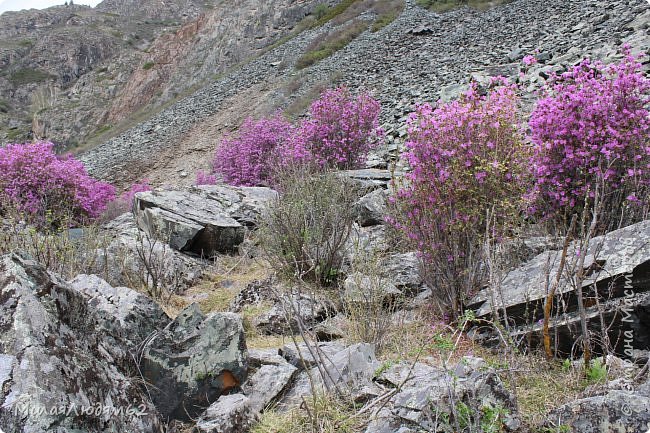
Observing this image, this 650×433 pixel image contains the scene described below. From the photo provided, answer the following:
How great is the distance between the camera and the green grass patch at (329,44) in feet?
80.8

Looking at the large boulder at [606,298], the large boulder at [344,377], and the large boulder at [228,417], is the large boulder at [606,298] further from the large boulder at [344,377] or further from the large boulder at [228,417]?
the large boulder at [228,417]

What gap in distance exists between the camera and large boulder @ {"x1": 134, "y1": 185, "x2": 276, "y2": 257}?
678cm

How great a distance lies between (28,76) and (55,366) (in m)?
75.0

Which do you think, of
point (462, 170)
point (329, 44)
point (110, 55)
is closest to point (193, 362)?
point (462, 170)

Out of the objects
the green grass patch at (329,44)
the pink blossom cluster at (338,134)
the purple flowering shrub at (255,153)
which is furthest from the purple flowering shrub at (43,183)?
the green grass patch at (329,44)

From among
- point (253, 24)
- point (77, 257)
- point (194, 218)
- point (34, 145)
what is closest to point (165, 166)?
point (34, 145)

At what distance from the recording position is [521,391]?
102 inches

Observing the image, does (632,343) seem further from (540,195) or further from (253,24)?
Result: (253,24)

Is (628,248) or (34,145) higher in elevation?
(34,145)

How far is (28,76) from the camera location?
210 feet

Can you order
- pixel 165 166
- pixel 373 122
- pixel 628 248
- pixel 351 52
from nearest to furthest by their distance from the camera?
1. pixel 628 248
2. pixel 373 122
3. pixel 165 166
4. pixel 351 52

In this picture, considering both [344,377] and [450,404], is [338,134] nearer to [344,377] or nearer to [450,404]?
[344,377]

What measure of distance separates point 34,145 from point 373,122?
7.20 metres

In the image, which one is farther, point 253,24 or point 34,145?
point 253,24
